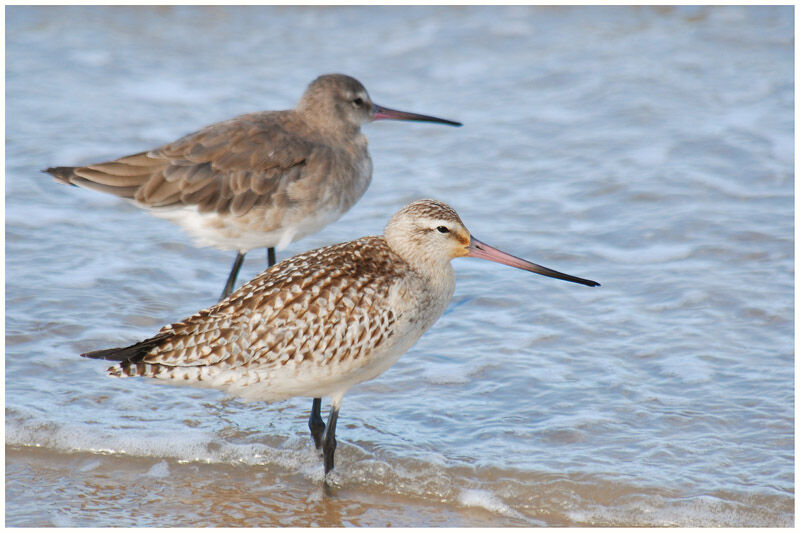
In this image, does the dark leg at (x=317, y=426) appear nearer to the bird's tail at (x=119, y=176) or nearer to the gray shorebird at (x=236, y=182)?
the gray shorebird at (x=236, y=182)

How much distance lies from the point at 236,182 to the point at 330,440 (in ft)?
7.71

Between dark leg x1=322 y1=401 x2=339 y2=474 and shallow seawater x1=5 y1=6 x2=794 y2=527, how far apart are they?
121 mm

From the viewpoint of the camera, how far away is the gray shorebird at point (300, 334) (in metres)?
4.88

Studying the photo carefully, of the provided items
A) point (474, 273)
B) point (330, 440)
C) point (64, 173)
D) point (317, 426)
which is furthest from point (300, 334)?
point (474, 273)

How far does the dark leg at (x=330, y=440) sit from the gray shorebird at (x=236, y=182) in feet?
6.81

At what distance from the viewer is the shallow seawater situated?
512cm

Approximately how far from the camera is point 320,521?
16.1ft

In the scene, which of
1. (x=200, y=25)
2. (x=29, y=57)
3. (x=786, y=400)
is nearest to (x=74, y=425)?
(x=786, y=400)

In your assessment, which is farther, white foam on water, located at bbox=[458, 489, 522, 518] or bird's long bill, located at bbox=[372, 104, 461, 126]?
bird's long bill, located at bbox=[372, 104, 461, 126]

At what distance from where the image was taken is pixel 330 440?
204 inches

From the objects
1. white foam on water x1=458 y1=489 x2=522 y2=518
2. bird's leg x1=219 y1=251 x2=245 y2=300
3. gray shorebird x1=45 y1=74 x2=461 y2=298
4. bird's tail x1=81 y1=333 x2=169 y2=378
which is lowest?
white foam on water x1=458 y1=489 x2=522 y2=518

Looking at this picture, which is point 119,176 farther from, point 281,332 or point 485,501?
point 485,501

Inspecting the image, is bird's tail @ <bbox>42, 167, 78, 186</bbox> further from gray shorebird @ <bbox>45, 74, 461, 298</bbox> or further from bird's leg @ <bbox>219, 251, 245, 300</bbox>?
bird's leg @ <bbox>219, 251, 245, 300</bbox>

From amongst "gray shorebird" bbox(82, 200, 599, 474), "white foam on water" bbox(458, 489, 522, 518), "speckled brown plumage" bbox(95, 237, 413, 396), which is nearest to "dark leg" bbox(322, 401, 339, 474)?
"gray shorebird" bbox(82, 200, 599, 474)
